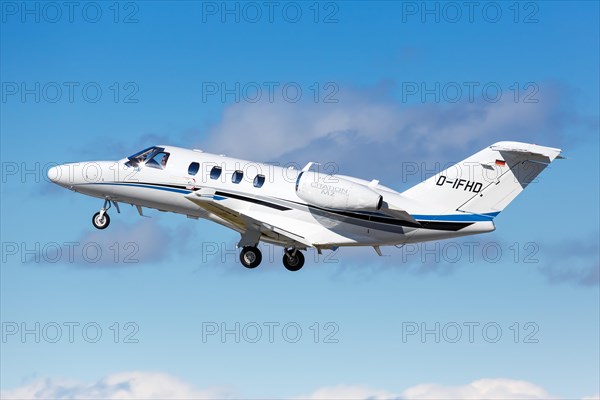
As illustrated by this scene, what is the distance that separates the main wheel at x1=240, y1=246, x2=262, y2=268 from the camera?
36.8 meters

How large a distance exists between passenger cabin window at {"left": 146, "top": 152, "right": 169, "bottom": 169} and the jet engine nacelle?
14.9 feet

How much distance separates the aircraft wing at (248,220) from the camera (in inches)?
1398

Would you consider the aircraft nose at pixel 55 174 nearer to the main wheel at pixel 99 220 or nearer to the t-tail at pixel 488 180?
the main wheel at pixel 99 220

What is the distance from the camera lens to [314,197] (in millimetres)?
34781

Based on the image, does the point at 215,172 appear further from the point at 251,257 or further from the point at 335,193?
the point at 335,193

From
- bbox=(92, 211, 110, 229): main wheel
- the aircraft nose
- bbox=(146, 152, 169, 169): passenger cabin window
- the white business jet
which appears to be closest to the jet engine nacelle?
the white business jet

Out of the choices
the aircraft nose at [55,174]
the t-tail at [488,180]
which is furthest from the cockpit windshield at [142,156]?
the t-tail at [488,180]

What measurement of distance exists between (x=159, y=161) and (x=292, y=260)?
490 centimetres

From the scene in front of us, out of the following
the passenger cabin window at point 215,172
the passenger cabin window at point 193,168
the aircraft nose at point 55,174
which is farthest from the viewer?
the aircraft nose at point 55,174

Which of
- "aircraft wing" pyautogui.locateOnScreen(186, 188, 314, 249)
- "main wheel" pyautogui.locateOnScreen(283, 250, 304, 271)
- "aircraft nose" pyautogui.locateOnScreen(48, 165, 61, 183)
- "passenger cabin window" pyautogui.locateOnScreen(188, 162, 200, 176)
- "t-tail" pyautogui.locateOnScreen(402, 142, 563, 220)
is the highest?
"aircraft nose" pyautogui.locateOnScreen(48, 165, 61, 183)

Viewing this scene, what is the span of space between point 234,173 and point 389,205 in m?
4.57

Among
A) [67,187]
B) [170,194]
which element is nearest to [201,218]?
[170,194]

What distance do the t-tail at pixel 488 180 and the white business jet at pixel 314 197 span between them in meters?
0.03

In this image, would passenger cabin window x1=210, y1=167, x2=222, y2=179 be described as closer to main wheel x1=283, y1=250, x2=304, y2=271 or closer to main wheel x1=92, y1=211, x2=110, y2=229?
main wheel x1=283, y1=250, x2=304, y2=271
